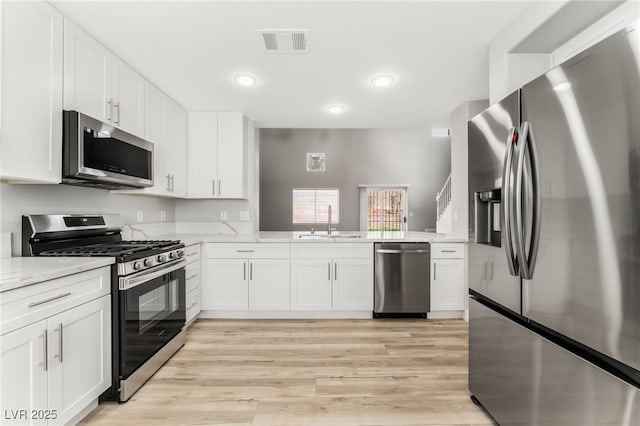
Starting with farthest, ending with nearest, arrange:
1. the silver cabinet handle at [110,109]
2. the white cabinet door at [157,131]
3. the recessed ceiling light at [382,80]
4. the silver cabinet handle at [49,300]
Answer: the white cabinet door at [157,131], the recessed ceiling light at [382,80], the silver cabinet handle at [110,109], the silver cabinet handle at [49,300]

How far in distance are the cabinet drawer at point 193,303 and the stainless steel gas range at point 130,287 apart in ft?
1.46

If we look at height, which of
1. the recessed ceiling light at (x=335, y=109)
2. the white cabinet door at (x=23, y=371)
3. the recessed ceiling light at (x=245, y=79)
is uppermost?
the recessed ceiling light at (x=245, y=79)

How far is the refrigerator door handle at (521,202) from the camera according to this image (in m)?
1.34

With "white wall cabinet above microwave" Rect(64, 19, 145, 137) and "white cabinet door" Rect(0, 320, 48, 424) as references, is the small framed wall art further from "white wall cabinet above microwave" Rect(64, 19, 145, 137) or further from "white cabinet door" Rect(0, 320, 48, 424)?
"white cabinet door" Rect(0, 320, 48, 424)

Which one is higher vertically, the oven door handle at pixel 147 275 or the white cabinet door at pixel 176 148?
the white cabinet door at pixel 176 148

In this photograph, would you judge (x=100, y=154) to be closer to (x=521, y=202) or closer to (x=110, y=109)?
(x=110, y=109)

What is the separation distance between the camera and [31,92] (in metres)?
1.71

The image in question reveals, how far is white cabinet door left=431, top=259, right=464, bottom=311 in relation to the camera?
356cm

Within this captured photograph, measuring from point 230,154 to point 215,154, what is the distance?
17cm

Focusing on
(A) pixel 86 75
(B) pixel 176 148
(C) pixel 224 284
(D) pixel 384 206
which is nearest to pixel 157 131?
(B) pixel 176 148

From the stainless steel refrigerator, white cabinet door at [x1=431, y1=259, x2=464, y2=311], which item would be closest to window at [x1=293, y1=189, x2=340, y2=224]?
white cabinet door at [x1=431, y1=259, x2=464, y2=311]

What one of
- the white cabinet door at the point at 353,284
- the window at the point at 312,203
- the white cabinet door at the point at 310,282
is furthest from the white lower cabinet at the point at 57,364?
the window at the point at 312,203

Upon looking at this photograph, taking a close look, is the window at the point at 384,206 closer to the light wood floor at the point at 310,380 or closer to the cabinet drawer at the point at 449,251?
the cabinet drawer at the point at 449,251

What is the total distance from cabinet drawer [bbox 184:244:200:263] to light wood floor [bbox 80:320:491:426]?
70 cm
